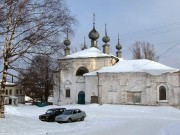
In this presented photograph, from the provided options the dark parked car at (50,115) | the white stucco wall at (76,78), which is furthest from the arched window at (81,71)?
the dark parked car at (50,115)

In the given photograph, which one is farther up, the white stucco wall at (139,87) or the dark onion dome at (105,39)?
the dark onion dome at (105,39)

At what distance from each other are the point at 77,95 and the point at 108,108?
1005 cm

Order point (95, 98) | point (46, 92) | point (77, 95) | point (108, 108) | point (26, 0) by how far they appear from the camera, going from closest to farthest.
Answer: point (26, 0) → point (108, 108) → point (95, 98) → point (77, 95) → point (46, 92)

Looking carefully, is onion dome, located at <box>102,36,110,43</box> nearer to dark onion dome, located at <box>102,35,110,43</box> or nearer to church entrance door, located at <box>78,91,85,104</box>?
dark onion dome, located at <box>102,35,110,43</box>

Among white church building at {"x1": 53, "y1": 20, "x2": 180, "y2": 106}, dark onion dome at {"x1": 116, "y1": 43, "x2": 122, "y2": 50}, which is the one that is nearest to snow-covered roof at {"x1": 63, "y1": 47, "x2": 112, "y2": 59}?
white church building at {"x1": 53, "y1": 20, "x2": 180, "y2": 106}

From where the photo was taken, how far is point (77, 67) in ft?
168

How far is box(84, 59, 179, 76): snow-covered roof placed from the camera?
144 feet

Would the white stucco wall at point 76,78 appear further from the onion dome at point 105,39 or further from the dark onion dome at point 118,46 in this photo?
the dark onion dome at point 118,46

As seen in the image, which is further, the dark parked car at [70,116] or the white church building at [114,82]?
the white church building at [114,82]

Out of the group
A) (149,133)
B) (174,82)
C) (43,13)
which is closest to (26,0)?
(43,13)

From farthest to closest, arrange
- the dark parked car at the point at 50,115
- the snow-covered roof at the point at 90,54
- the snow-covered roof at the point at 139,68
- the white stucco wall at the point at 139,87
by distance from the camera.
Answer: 1. the snow-covered roof at the point at 90,54
2. the snow-covered roof at the point at 139,68
3. the white stucco wall at the point at 139,87
4. the dark parked car at the point at 50,115

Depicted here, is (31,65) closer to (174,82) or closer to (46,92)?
(174,82)

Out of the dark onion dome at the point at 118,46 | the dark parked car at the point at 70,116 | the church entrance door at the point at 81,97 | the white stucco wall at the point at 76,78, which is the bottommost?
the dark parked car at the point at 70,116

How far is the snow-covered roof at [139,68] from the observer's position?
144ft
